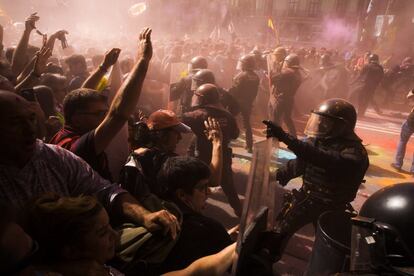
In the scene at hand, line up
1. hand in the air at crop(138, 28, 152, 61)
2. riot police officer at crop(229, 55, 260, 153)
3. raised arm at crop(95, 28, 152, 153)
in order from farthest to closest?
riot police officer at crop(229, 55, 260, 153)
hand in the air at crop(138, 28, 152, 61)
raised arm at crop(95, 28, 152, 153)

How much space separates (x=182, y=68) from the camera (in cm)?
683

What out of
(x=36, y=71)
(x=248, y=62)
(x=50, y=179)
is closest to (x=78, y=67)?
(x=36, y=71)

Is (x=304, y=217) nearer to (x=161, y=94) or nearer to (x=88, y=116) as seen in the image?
(x=88, y=116)

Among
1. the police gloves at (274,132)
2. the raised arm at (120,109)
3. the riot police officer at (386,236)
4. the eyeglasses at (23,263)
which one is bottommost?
the riot police officer at (386,236)

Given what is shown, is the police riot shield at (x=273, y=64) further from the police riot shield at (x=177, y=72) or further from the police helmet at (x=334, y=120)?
the police helmet at (x=334, y=120)

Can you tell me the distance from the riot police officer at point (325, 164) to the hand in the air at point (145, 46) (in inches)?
50.7

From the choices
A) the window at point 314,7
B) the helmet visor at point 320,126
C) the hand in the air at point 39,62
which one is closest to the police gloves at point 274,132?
the helmet visor at point 320,126

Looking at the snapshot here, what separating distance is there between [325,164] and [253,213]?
6.65ft

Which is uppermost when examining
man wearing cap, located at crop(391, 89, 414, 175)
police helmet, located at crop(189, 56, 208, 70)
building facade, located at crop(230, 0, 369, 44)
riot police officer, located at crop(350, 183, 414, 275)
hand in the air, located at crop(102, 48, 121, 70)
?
building facade, located at crop(230, 0, 369, 44)

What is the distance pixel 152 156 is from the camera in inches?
112

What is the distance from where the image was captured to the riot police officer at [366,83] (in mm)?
10961

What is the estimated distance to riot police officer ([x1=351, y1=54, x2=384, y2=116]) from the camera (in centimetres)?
1096

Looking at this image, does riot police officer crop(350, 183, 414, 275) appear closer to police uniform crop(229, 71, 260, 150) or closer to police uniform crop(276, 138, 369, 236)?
police uniform crop(276, 138, 369, 236)

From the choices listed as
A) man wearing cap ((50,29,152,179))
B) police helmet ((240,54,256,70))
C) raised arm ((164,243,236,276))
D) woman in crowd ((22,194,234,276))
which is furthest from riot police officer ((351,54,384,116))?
woman in crowd ((22,194,234,276))
